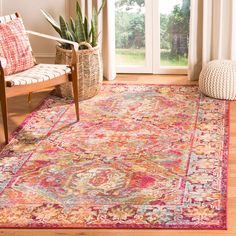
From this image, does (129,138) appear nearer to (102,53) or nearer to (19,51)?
(19,51)

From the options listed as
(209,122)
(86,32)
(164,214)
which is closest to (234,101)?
(209,122)

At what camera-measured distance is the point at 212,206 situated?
10.6 feet

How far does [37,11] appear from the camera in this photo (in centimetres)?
575

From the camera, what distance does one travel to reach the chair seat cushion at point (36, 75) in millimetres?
4230

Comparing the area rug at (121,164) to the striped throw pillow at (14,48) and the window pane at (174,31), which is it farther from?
the window pane at (174,31)

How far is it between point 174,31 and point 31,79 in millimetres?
1871

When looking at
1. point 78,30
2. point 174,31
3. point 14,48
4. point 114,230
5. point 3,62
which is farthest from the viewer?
point 174,31

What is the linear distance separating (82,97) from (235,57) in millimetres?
1372

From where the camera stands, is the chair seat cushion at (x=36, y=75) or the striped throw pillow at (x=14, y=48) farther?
the striped throw pillow at (x=14, y=48)

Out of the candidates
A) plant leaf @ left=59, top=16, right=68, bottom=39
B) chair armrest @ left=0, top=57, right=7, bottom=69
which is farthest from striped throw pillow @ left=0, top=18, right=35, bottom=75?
plant leaf @ left=59, top=16, right=68, bottom=39

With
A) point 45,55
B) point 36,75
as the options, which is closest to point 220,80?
point 36,75

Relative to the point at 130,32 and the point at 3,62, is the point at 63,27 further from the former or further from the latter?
the point at 3,62

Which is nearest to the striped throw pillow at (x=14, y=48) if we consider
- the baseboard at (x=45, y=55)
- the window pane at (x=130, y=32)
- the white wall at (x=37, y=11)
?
the white wall at (x=37, y=11)

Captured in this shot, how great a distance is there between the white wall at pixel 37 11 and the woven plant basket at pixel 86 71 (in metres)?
0.71
